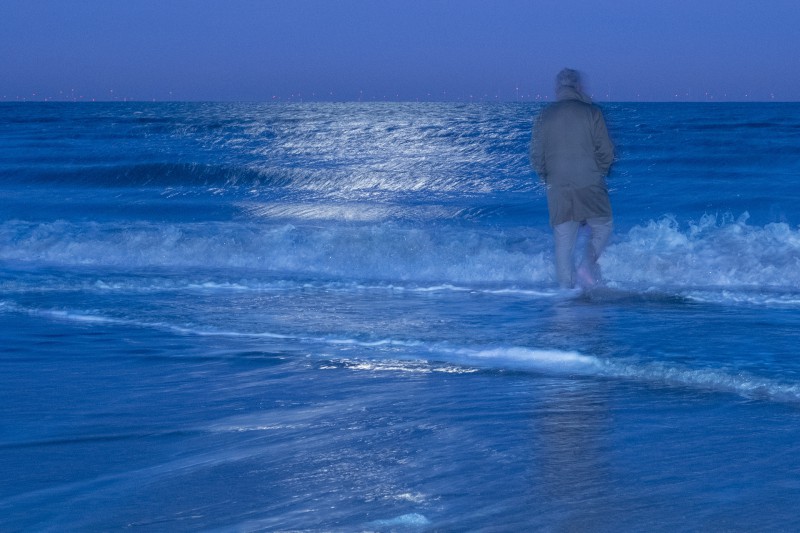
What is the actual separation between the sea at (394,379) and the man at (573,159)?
603 millimetres

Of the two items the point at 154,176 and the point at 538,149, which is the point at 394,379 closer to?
the point at 538,149

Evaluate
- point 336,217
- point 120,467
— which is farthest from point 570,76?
point 336,217

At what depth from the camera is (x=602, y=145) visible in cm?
708

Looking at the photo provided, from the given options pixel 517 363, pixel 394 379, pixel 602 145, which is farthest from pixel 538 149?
pixel 394 379

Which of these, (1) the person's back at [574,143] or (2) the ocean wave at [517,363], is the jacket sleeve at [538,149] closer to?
(1) the person's back at [574,143]

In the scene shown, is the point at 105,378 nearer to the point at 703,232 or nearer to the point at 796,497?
the point at 796,497

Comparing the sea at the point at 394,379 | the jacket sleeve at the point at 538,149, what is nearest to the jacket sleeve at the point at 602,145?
the jacket sleeve at the point at 538,149

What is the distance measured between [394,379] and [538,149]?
2.85m

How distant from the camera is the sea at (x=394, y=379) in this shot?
10.6ft

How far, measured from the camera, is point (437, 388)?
15.5ft

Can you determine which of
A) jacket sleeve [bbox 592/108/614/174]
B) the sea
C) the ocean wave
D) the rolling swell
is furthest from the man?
the rolling swell

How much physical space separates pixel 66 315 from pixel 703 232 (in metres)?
6.26

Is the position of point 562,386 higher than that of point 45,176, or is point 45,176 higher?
point 45,176

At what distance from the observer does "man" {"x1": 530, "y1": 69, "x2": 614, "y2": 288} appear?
7008 mm
